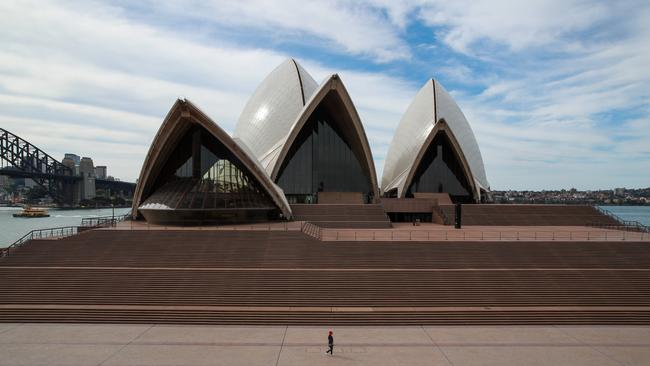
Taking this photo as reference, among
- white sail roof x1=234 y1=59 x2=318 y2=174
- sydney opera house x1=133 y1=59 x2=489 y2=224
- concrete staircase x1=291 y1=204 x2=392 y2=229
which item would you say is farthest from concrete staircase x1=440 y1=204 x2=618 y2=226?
white sail roof x1=234 y1=59 x2=318 y2=174

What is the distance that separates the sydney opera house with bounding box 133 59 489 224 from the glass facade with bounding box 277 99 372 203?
74mm

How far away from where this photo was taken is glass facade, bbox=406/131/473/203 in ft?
124

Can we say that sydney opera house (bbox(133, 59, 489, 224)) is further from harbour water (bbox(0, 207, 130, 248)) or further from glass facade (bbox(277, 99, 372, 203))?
harbour water (bbox(0, 207, 130, 248))

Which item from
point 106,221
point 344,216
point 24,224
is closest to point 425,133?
point 344,216

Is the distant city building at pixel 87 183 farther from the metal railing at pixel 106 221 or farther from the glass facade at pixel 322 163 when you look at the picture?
the glass facade at pixel 322 163

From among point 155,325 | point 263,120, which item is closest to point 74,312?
point 155,325

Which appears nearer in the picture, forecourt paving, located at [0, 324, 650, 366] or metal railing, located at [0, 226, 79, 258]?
forecourt paving, located at [0, 324, 650, 366]

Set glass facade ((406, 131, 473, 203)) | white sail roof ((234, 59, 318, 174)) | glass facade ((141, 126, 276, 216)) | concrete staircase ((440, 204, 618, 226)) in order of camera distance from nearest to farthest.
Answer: glass facade ((141, 126, 276, 216)) → concrete staircase ((440, 204, 618, 226)) → white sail roof ((234, 59, 318, 174)) → glass facade ((406, 131, 473, 203))

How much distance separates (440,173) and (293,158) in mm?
13247

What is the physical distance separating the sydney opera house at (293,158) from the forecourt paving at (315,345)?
12642 millimetres

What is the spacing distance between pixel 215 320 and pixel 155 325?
1.72 metres

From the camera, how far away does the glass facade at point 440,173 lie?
3781cm

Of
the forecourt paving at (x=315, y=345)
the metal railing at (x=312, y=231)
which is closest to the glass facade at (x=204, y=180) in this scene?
the metal railing at (x=312, y=231)

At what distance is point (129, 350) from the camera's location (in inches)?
433
